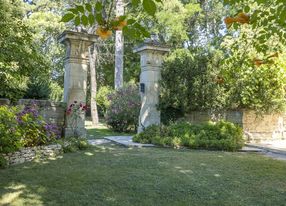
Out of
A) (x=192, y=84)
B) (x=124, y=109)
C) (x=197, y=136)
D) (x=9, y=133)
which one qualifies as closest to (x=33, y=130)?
(x=9, y=133)

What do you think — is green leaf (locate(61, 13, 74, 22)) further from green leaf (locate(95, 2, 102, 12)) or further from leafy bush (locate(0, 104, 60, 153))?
leafy bush (locate(0, 104, 60, 153))

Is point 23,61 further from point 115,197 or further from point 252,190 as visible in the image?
point 252,190

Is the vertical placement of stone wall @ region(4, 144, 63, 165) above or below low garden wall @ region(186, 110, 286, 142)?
below

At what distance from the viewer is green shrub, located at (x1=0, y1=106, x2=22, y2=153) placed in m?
4.90

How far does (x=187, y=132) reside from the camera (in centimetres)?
826

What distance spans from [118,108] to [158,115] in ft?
9.50

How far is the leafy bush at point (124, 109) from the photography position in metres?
12.0

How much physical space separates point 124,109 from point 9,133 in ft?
23.5

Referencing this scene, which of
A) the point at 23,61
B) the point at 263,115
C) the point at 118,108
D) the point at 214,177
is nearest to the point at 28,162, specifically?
the point at 23,61

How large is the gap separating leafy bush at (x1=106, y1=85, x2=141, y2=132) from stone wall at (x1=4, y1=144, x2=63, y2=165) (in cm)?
592

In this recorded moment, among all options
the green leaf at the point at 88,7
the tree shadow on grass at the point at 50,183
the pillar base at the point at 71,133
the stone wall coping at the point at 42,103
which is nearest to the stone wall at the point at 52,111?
the stone wall coping at the point at 42,103

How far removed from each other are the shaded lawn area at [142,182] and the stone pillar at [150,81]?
3683 millimetres

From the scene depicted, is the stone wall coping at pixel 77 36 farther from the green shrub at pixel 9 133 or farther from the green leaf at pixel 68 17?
the green leaf at pixel 68 17

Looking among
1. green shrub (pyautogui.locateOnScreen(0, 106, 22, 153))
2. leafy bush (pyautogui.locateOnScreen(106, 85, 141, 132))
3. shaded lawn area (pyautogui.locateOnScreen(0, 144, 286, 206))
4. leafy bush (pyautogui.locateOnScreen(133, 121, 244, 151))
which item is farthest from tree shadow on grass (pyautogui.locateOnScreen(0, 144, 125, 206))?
leafy bush (pyautogui.locateOnScreen(106, 85, 141, 132))
